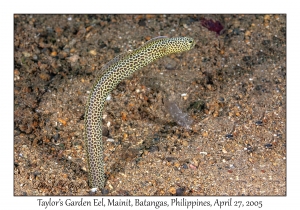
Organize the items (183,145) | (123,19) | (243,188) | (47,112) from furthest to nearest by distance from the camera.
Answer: (123,19) → (47,112) → (183,145) → (243,188)

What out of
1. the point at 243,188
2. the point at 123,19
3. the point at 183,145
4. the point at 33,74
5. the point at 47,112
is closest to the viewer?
the point at 243,188

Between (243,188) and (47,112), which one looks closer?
(243,188)

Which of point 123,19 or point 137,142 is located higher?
point 123,19

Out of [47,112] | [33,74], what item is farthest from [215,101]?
[33,74]

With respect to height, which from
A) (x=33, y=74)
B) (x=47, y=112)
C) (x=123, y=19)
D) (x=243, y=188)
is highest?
(x=123, y=19)

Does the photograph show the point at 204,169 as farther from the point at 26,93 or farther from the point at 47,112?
the point at 26,93

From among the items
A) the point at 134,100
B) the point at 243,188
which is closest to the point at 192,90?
the point at 134,100

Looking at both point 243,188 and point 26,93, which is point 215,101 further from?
point 26,93
